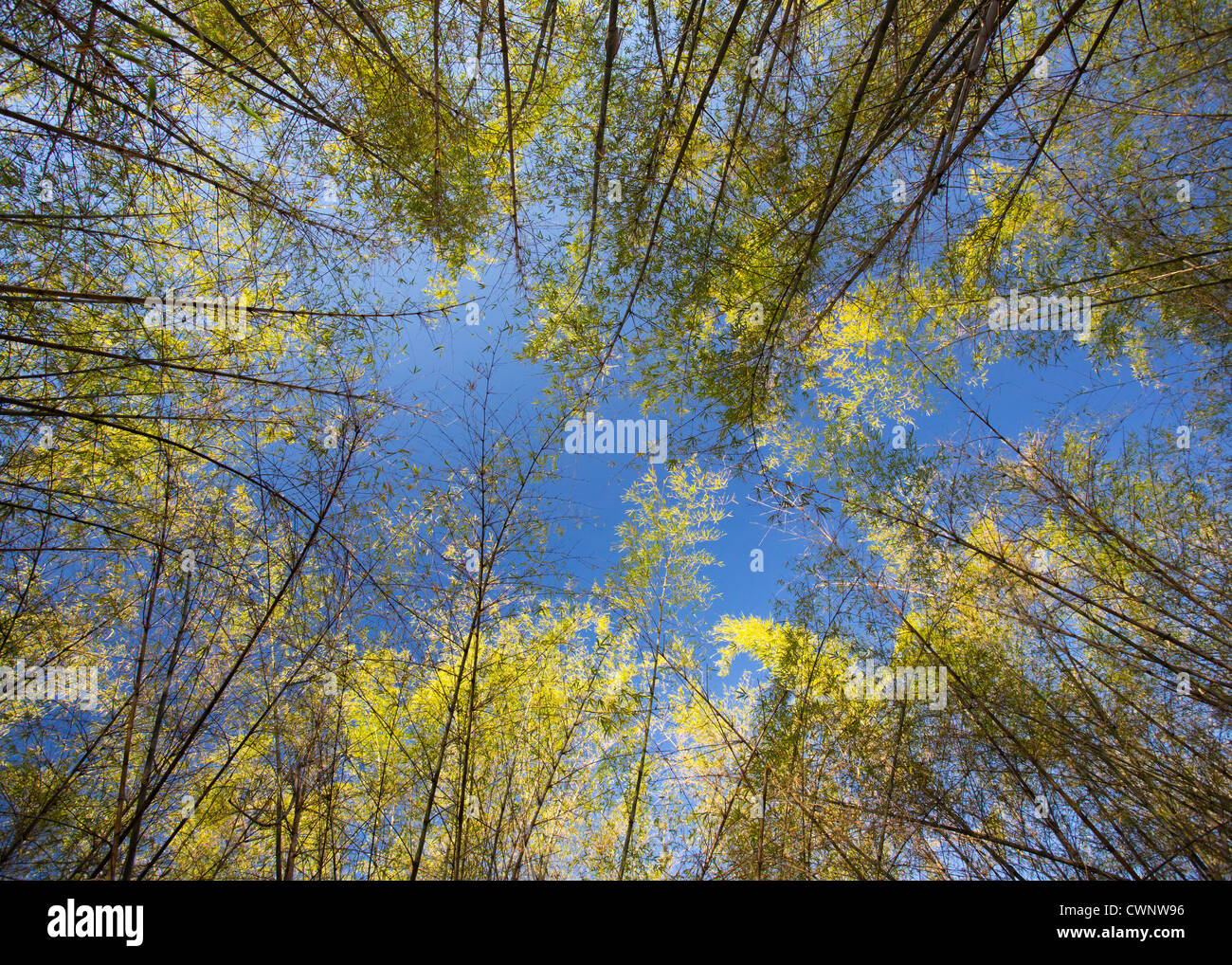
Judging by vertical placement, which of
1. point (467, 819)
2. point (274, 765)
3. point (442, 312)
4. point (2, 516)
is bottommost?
point (467, 819)

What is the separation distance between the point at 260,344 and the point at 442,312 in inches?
43.2

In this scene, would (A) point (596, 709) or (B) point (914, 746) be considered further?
(A) point (596, 709)

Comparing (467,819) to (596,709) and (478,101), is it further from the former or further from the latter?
(478,101)

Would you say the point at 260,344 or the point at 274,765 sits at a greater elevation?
the point at 260,344

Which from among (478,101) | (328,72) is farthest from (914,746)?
(328,72)

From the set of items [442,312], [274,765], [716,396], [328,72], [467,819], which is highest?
[328,72]

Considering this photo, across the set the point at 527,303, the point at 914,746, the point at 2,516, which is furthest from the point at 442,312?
the point at 914,746

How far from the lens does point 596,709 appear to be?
354cm

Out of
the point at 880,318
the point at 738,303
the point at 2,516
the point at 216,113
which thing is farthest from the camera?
the point at 880,318

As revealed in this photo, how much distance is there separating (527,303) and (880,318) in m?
2.92

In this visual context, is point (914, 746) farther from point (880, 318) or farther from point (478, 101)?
point (478, 101)

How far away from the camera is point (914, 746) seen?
3180mm
